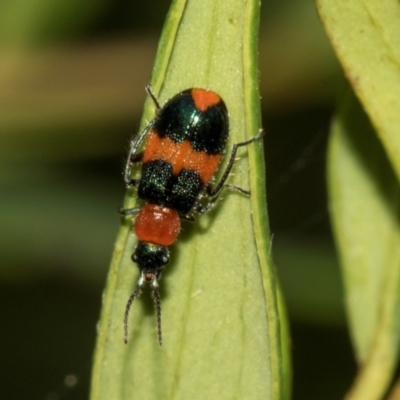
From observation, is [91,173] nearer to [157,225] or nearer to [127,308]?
[157,225]

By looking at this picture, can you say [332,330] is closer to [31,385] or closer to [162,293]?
[31,385]

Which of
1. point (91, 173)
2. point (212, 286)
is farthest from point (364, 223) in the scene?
point (91, 173)

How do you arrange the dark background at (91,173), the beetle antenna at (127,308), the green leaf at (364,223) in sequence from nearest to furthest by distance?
the beetle antenna at (127,308)
the green leaf at (364,223)
the dark background at (91,173)

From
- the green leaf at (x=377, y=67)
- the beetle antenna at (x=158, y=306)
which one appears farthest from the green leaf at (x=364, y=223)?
the beetle antenna at (x=158, y=306)

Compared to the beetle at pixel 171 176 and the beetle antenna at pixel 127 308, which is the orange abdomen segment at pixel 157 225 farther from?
the beetle antenna at pixel 127 308

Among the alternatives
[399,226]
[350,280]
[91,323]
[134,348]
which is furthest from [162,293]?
[91,323]

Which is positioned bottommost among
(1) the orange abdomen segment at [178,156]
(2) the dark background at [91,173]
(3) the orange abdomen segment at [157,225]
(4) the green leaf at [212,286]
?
(4) the green leaf at [212,286]

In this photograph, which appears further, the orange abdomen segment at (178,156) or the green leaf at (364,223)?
the orange abdomen segment at (178,156)
